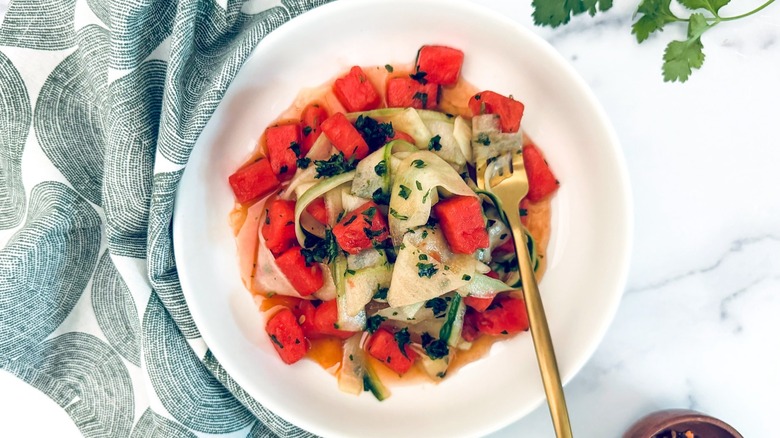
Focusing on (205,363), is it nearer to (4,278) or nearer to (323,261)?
(323,261)

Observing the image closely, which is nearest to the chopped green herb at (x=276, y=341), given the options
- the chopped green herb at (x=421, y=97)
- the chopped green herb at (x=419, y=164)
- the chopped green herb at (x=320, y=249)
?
the chopped green herb at (x=320, y=249)

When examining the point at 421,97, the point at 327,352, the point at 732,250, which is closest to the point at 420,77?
the point at 421,97

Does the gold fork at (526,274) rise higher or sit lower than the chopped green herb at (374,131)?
lower

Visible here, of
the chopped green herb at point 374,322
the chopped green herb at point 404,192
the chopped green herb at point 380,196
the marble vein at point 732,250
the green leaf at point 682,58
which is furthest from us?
the marble vein at point 732,250

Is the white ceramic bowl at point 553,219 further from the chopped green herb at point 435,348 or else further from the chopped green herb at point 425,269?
the chopped green herb at point 425,269

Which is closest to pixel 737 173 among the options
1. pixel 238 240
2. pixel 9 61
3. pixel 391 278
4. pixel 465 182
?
pixel 465 182
